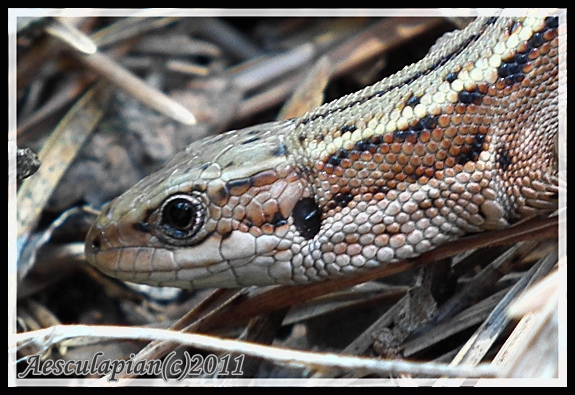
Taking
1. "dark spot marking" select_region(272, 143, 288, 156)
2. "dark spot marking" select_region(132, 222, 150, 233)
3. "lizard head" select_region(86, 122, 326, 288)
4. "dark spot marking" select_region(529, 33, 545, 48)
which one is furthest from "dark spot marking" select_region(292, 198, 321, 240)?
"dark spot marking" select_region(529, 33, 545, 48)

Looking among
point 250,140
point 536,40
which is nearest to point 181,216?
point 250,140

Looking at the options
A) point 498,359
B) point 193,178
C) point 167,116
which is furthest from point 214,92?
point 498,359

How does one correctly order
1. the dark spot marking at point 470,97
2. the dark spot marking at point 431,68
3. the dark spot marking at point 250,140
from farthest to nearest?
the dark spot marking at point 250,140
the dark spot marking at point 431,68
the dark spot marking at point 470,97

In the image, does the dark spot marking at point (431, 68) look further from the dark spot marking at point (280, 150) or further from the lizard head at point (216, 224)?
the lizard head at point (216, 224)

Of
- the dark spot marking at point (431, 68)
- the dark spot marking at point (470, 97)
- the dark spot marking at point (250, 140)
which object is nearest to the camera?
the dark spot marking at point (470, 97)

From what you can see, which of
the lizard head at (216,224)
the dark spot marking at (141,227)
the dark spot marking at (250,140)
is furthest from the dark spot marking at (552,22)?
the dark spot marking at (141,227)

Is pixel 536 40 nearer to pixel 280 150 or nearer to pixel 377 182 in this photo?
pixel 377 182

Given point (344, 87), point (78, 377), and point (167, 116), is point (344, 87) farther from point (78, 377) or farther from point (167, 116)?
point (78, 377)
